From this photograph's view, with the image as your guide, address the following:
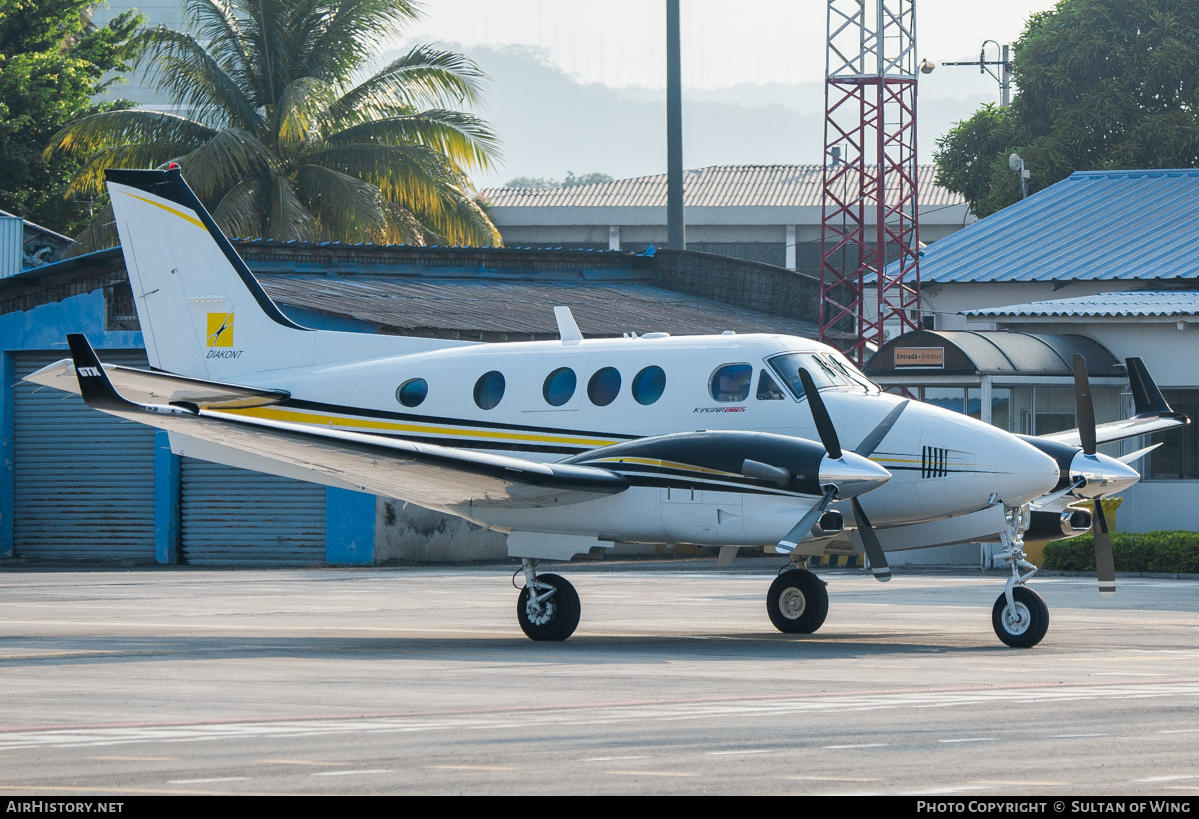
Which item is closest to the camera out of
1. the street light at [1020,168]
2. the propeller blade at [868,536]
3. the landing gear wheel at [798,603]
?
the propeller blade at [868,536]

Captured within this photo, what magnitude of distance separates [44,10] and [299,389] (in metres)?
31.8

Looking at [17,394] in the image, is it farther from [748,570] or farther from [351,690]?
[351,690]

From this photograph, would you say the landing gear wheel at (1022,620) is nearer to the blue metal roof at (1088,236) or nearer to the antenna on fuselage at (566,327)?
the antenna on fuselage at (566,327)

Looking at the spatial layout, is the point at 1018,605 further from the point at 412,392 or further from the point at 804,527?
the point at 412,392

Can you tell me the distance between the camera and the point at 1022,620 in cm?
1471

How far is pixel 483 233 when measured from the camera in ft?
133

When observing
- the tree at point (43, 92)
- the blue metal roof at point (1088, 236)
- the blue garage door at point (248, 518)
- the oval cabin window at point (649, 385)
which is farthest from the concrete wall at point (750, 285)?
the oval cabin window at point (649, 385)

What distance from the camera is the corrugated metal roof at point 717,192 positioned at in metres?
78.6

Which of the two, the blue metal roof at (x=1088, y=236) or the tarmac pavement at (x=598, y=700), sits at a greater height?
the blue metal roof at (x=1088, y=236)

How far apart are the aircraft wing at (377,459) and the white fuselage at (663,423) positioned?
32 cm

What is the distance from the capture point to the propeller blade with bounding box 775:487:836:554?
46.4 feet

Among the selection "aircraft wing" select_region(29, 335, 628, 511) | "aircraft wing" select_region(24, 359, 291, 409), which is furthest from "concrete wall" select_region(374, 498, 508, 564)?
"aircraft wing" select_region(29, 335, 628, 511)

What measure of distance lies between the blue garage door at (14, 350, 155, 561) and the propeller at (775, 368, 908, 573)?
1919 cm

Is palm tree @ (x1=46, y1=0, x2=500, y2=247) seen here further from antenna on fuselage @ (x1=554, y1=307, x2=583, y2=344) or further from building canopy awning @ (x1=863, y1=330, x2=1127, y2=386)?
antenna on fuselage @ (x1=554, y1=307, x2=583, y2=344)
